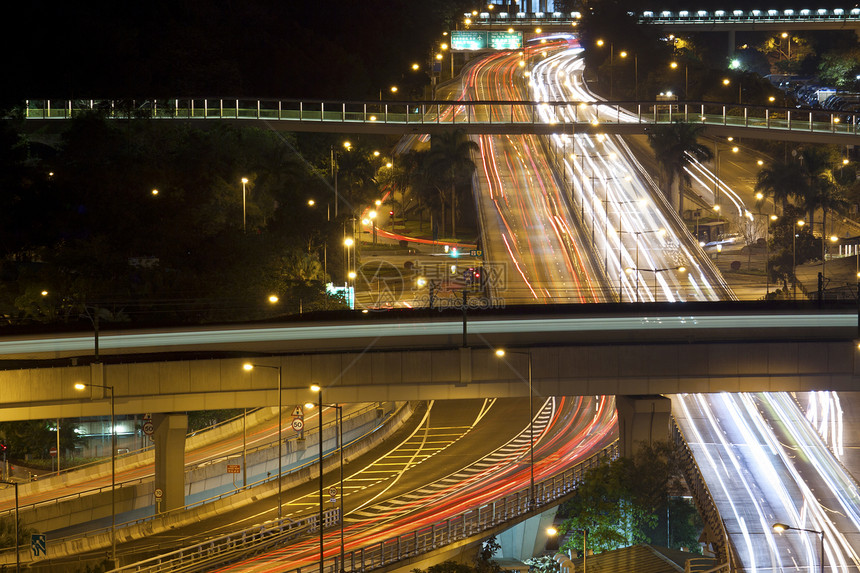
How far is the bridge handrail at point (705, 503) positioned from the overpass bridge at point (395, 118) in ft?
144

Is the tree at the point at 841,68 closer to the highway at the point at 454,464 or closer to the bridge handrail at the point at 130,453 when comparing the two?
the highway at the point at 454,464

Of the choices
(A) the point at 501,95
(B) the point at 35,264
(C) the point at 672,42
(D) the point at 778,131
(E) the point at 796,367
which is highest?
(C) the point at 672,42

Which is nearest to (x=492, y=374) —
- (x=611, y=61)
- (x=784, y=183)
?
(x=784, y=183)

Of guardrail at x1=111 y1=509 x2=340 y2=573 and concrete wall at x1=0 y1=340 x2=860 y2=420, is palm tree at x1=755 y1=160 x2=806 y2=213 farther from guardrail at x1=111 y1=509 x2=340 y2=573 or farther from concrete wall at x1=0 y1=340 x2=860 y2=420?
guardrail at x1=111 y1=509 x2=340 y2=573

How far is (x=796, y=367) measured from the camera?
163ft

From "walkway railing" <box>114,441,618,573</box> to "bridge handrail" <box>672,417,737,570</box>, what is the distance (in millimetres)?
4182

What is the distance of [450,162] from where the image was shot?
114 m

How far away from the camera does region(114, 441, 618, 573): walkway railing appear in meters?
41.6

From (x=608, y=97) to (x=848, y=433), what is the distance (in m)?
93.3

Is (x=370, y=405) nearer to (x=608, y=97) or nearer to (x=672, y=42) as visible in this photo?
(x=608, y=97)

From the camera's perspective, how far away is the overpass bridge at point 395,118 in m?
93.8

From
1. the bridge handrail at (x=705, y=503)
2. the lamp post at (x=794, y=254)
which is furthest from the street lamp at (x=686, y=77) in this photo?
the bridge handrail at (x=705, y=503)

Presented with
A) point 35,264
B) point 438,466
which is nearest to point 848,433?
point 438,466

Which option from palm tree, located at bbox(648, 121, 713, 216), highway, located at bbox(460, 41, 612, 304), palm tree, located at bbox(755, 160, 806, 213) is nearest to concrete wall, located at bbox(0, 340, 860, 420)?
highway, located at bbox(460, 41, 612, 304)
